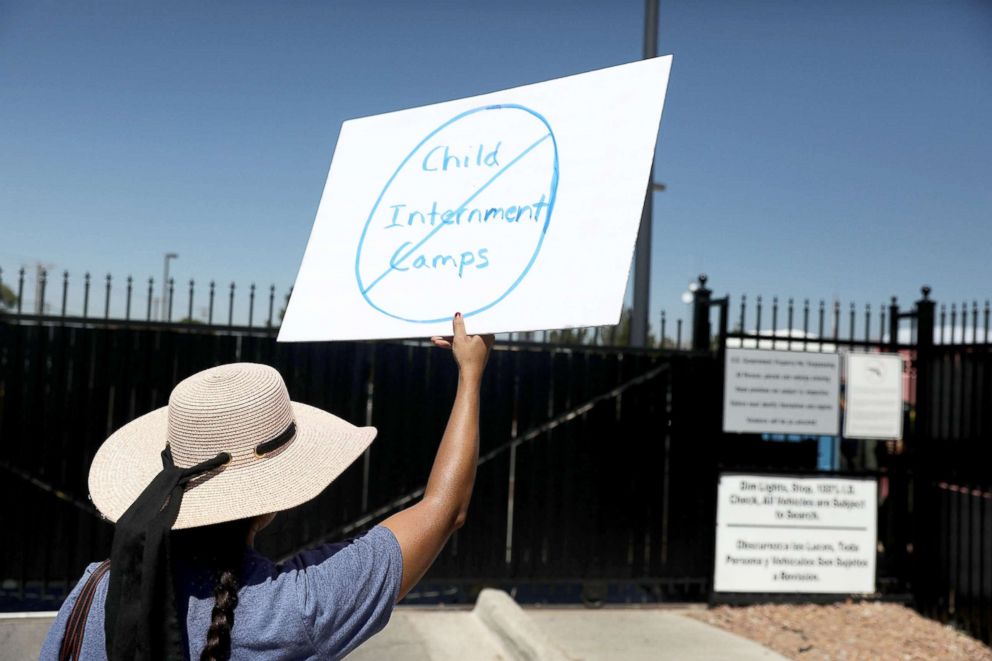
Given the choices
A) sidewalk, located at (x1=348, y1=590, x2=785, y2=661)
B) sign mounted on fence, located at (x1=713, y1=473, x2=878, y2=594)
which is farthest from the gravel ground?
sidewalk, located at (x1=348, y1=590, x2=785, y2=661)

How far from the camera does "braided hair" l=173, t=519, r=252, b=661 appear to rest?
136 cm

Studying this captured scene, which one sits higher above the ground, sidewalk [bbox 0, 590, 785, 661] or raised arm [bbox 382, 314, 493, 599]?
raised arm [bbox 382, 314, 493, 599]

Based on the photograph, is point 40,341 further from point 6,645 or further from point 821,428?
point 821,428

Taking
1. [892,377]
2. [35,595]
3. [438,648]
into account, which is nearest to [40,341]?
[35,595]

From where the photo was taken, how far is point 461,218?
212 cm

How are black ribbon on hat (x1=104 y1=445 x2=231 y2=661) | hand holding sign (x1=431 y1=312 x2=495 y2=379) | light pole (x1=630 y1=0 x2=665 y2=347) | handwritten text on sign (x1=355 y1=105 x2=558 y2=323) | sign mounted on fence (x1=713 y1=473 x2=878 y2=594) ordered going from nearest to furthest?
black ribbon on hat (x1=104 y1=445 x2=231 y2=661) → hand holding sign (x1=431 y1=312 x2=495 y2=379) → handwritten text on sign (x1=355 y1=105 x2=558 y2=323) → sign mounted on fence (x1=713 y1=473 x2=878 y2=594) → light pole (x1=630 y1=0 x2=665 y2=347)

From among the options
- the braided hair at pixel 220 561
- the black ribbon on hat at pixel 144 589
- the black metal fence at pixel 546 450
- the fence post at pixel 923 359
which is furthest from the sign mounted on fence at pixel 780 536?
the black ribbon on hat at pixel 144 589

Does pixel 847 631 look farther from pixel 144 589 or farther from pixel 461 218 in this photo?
pixel 144 589

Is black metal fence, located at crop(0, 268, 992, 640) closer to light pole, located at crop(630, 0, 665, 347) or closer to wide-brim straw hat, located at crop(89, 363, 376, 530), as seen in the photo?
light pole, located at crop(630, 0, 665, 347)

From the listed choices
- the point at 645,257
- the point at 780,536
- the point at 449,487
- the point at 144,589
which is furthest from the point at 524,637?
the point at 144,589

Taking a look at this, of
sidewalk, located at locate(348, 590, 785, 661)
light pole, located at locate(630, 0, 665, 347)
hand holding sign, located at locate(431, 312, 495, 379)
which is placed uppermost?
light pole, located at locate(630, 0, 665, 347)

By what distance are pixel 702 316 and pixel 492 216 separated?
18.5 ft

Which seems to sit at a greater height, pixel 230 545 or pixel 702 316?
pixel 702 316

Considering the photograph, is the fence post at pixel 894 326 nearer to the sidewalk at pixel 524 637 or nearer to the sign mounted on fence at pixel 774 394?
the sign mounted on fence at pixel 774 394
